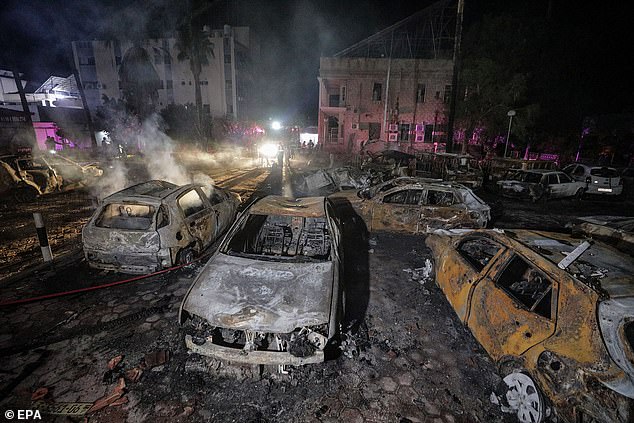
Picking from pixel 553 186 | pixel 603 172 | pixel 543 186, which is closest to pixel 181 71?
pixel 543 186

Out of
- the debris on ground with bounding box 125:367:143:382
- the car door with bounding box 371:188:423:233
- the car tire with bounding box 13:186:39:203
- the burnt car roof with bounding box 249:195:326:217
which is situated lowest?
the debris on ground with bounding box 125:367:143:382

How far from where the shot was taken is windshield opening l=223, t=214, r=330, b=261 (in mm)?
4949

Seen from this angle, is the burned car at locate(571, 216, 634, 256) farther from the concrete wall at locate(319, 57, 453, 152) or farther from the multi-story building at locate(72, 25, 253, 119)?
the multi-story building at locate(72, 25, 253, 119)

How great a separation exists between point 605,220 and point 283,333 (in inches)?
262

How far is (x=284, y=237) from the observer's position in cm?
Result: 545

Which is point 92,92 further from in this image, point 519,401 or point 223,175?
point 519,401

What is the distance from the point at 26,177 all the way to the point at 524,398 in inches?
667

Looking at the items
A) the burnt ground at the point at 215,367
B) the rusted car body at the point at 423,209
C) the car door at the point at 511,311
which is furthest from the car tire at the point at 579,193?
the car door at the point at 511,311

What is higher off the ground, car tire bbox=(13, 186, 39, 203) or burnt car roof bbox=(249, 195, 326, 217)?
burnt car roof bbox=(249, 195, 326, 217)

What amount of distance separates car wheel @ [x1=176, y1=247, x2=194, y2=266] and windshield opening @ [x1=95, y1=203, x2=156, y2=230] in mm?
762

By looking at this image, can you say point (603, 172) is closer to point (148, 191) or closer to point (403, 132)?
point (403, 132)

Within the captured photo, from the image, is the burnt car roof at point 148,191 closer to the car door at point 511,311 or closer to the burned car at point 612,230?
the car door at point 511,311

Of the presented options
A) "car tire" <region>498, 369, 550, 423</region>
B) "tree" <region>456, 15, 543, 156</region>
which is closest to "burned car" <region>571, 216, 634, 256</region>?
"car tire" <region>498, 369, 550, 423</region>

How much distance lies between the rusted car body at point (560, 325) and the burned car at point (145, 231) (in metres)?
4.91
